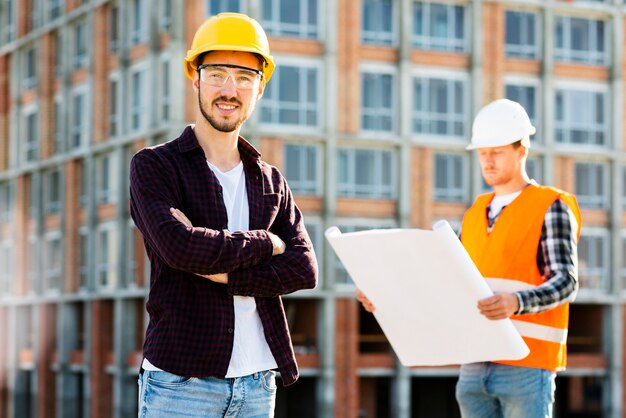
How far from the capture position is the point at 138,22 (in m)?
40.9

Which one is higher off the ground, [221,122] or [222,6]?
[222,6]

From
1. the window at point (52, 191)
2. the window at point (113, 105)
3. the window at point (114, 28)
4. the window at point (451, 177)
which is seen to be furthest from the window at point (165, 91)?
the window at point (451, 177)

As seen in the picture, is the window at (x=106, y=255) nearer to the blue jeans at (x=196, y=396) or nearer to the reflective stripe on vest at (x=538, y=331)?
the reflective stripe on vest at (x=538, y=331)

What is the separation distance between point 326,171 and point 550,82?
327 inches

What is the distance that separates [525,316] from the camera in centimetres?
633

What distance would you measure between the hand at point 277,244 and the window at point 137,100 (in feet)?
114

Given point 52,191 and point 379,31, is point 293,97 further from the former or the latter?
point 52,191

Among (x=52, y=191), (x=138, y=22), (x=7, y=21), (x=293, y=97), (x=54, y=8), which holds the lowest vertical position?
(x=52, y=191)

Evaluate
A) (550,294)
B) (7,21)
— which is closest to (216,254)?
(550,294)

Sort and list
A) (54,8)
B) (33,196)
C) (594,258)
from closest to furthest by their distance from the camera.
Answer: (594,258) → (54,8) → (33,196)

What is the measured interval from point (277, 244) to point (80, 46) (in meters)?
41.0

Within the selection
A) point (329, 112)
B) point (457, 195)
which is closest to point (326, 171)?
point (329, 112)

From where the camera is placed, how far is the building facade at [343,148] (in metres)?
38.2

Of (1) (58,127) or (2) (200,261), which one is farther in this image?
(1) (58,127)
